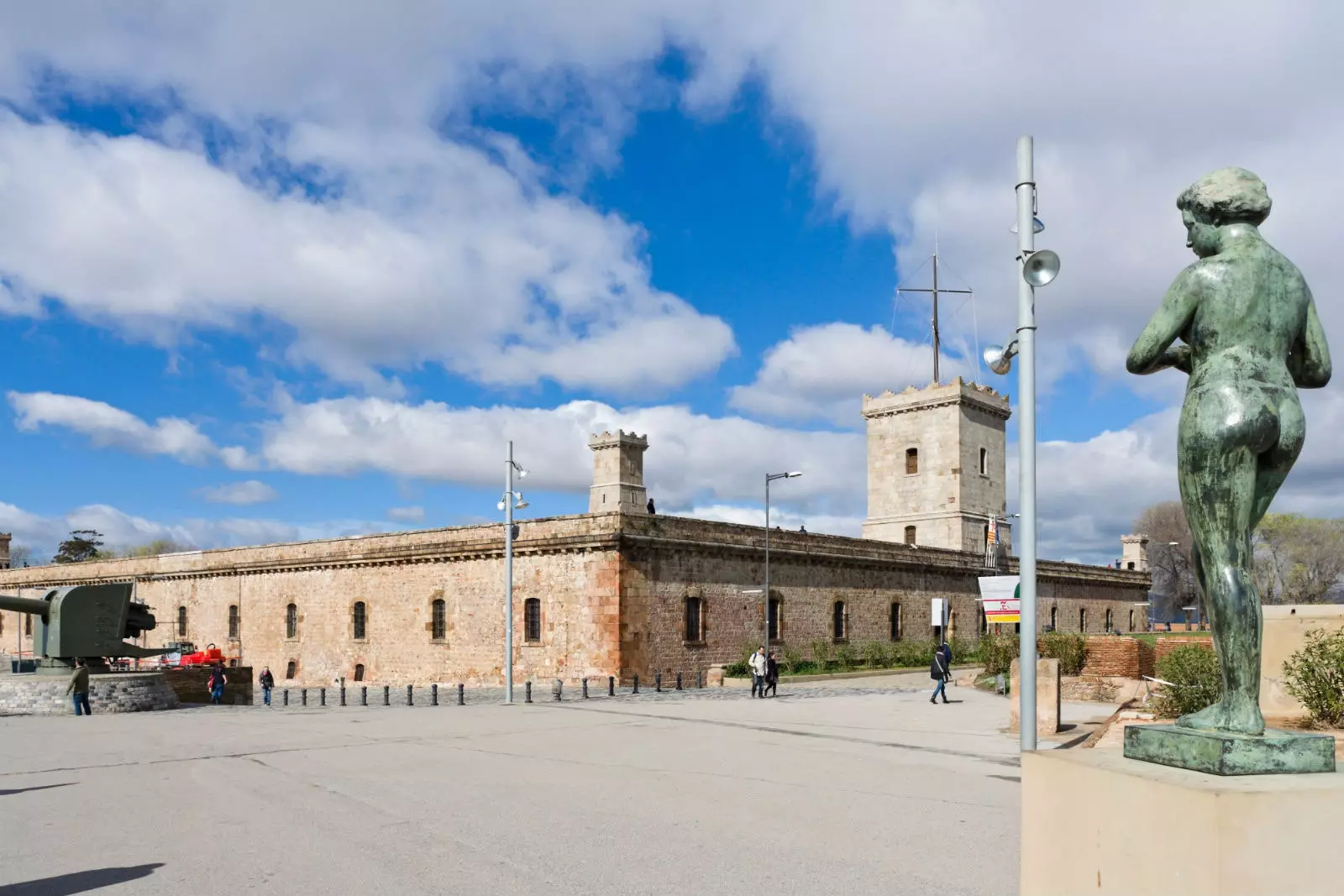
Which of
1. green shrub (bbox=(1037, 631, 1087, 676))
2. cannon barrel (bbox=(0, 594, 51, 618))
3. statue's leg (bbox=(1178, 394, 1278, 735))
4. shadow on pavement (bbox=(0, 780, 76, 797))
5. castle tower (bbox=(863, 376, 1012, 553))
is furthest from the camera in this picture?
castle tower (bbox=(863, 376, 1012, 553))

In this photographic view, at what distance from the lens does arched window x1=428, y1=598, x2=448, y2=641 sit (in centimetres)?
3438

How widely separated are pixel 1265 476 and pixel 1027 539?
518 cm

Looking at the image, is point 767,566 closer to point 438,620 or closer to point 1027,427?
point 438,620

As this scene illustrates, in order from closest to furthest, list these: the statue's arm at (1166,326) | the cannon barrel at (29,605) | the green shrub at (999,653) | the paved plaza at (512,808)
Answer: the statue's arm at (1166,326) < the paved plaza at (512,808) < the cannon barrel at (29,605) < the green shrub at (999,653)

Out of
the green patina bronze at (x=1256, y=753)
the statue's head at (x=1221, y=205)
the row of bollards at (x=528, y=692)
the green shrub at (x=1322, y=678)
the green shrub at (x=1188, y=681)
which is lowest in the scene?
the row of bollards at (x=528, y=692)

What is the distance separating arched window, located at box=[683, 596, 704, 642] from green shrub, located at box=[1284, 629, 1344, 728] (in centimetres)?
2159

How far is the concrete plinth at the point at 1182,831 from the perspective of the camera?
3250mm

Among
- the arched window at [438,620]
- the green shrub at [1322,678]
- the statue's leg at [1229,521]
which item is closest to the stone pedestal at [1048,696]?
the green shrub at [1322,678]

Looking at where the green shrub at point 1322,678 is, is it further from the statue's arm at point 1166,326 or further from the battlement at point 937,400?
the battlement at point 937,400

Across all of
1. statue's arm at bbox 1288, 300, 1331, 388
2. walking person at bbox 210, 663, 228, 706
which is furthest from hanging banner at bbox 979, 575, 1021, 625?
statue's arm at bbox 1288, 300, 1331, 388

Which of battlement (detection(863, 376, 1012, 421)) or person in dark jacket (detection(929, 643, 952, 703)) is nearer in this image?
person in dark jacket (detection(929, 643, 952, 703))

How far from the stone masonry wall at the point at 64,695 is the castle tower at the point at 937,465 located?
105 ft

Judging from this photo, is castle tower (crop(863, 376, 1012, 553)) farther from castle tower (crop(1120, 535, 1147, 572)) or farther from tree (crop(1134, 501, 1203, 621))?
tree (crop(1134, 501, 1203, 621))

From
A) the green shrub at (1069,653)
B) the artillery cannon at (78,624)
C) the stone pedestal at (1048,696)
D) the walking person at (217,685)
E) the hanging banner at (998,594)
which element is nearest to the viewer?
the stone pedestal at (1048,696)
